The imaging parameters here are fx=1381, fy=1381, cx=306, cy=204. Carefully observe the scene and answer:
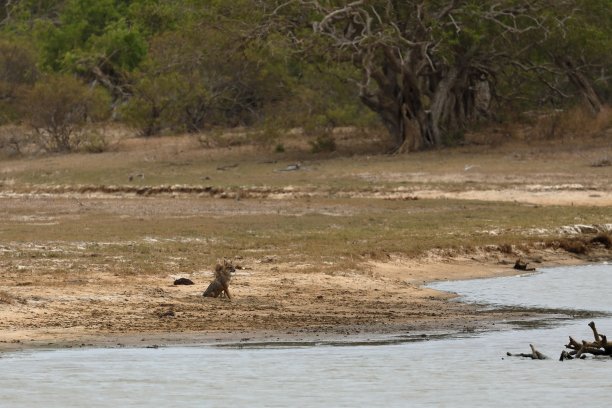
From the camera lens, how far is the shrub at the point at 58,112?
39125 millimetres

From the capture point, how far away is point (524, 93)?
38156mm

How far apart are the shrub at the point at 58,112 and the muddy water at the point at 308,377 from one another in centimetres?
2798

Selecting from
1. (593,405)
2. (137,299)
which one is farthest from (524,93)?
(593,405)

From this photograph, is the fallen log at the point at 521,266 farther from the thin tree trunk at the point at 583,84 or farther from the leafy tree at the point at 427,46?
the thin tree trunk at the point at 583,84

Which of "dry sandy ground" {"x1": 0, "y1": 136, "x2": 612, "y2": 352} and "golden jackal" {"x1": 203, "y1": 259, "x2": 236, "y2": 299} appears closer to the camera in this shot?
"dry sandy ground" {"x1": 0, "y1": 136, "x2": 612, "y2": 352}

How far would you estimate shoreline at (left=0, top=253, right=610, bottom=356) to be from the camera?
11.8 m

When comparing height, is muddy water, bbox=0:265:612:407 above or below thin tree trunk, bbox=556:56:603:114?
above

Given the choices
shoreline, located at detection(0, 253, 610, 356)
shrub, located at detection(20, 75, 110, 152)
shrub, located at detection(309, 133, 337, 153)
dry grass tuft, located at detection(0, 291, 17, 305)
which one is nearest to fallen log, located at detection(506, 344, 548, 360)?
shoreline, located at detection(0, 253, 610, 356)

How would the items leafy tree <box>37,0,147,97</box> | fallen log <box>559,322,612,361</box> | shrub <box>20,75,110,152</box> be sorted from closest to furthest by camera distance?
fallen log <box>559,322,612,361</box>, shrub <box>20,75,110,152</box>, leafy tree <box>37,0,147,97</box>

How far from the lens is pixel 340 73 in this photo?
1421 inches

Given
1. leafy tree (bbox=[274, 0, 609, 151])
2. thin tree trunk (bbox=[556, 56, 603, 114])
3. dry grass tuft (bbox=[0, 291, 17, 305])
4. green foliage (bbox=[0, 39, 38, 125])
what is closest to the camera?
dry grass tuft (bbox=[0, 291, 17, 305])

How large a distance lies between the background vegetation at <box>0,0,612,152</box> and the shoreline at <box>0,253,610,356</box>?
18099 millimetres

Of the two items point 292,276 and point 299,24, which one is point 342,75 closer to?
point 299,24

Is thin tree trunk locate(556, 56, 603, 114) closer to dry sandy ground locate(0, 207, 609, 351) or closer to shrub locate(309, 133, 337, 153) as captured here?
shrub locate(309, 133, 337, 153)
